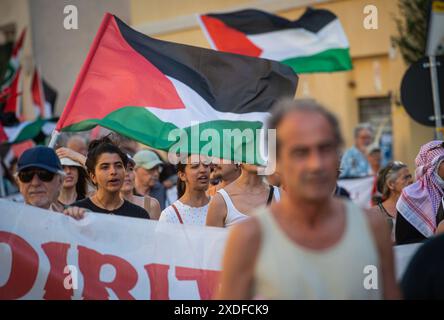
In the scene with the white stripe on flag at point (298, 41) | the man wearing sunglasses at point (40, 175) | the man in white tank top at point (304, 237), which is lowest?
the man in white tank top at point (304, 237)

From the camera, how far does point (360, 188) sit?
38.9 feet

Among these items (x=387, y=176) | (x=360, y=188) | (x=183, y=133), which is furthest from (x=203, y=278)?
(x=360, y=188)

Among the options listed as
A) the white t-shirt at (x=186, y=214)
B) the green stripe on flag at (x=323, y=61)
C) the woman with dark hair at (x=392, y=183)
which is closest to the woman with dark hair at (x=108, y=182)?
the white t-shirt at (x=186, y=214)

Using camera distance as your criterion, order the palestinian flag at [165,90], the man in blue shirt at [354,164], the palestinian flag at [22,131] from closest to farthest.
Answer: the palestinian flag at [165,90], the man in blue shirt at [354,164], the palestinian flag at [22,131]

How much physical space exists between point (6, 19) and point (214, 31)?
65.4 feet

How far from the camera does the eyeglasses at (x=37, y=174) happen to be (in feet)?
19.5

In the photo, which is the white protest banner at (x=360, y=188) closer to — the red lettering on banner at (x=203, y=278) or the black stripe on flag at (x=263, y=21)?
the black stripe on flag at (x=263, y=21)

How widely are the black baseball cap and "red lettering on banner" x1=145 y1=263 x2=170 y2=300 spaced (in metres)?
1.36

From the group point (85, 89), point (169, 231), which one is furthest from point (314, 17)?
point (169, 231)

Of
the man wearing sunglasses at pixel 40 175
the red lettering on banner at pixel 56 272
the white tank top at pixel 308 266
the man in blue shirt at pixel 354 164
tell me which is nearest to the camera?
the white tank top at pixel 308 266

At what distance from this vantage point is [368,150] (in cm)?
1351

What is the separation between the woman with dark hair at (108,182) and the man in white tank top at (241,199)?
2.18 feet

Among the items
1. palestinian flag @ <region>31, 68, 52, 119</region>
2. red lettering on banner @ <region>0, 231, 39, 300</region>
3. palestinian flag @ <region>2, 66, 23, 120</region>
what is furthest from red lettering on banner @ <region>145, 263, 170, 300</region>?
palestinian flag @ <region>31, 68, 52, 119</region>
